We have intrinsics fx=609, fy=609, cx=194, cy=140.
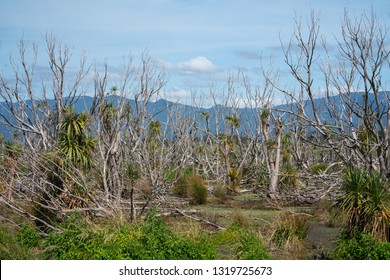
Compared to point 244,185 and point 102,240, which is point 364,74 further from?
point 244,185

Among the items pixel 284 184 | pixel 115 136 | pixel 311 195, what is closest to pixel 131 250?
pixel 115 136

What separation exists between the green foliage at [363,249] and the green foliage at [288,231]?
5.26ft

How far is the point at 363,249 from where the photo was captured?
11.9 metres

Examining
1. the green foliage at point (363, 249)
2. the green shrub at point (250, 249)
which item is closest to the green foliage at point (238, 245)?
the green shrub at point (250, 249)

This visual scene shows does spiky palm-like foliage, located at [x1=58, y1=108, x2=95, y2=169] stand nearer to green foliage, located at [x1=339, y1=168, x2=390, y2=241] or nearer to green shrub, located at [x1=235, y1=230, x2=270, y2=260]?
green shrub, located at [x1=235, y1=230, x2=270, y2=260]

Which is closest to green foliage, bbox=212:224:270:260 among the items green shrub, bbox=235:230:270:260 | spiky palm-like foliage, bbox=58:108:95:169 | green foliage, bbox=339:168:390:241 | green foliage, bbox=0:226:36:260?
green shrub, bbox=235:230:270:260

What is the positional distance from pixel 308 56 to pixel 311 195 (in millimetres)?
5867

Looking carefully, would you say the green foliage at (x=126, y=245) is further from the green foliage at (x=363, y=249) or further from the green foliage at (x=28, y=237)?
the green foliage at (x=363, y=249)

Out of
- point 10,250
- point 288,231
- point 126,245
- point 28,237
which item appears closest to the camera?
point 126,245

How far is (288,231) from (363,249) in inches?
101

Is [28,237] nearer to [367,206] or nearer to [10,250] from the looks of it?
[10,250]

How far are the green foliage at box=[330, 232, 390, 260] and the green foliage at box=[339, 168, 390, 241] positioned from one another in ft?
1.73

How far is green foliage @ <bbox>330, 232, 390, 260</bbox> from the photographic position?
1168cm

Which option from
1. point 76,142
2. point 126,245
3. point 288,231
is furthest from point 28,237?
point 288,231
